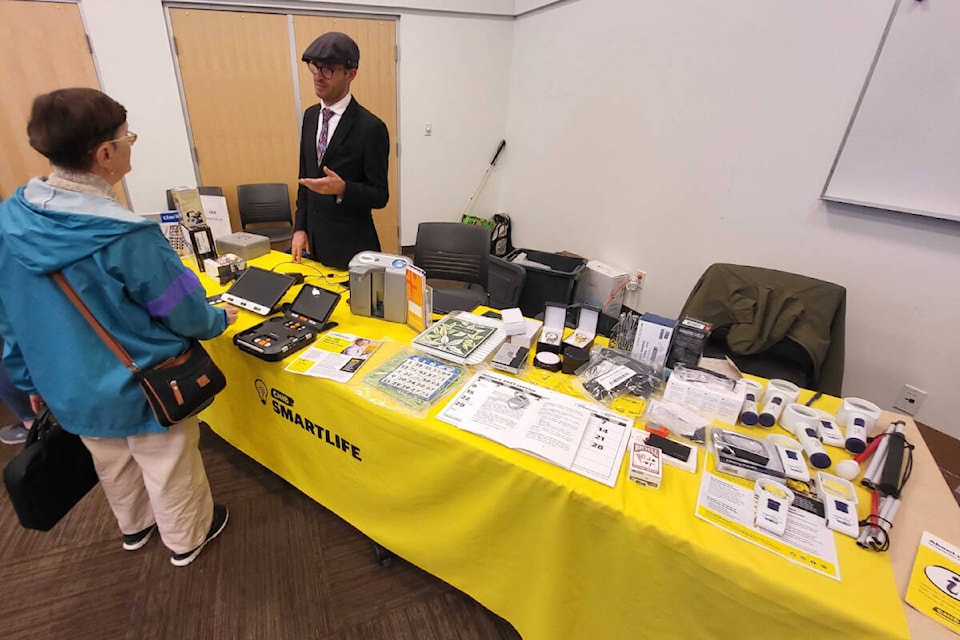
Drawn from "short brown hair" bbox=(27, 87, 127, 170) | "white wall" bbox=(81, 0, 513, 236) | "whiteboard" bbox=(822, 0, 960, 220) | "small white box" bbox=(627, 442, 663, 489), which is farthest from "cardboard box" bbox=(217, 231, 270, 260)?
"whiteboard" bbox=(822, 0, 960, 220)

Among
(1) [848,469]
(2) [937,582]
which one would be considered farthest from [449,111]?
(2) [937,582]

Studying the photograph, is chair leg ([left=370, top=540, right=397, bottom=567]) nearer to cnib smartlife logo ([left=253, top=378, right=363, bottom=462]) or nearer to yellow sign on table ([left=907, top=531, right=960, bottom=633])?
cnib smartlife logo ([left=253, top=378, right=363, bottom=462])

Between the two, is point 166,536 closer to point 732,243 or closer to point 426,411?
point 426,411

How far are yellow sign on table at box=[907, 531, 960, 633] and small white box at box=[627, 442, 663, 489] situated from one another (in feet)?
1.47

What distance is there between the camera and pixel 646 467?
981 mm

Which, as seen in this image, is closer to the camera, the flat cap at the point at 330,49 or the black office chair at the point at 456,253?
the flat cap at the point at 330,49

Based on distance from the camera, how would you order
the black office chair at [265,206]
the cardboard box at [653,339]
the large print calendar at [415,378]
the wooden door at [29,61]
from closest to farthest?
the large print calendar at [415,378] → the cardboard box at [653,339] → the wooden door at [29,61] → the black office chair at [265,206]

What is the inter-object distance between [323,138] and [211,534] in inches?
68.1

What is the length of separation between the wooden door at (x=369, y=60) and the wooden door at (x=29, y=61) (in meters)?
1.45

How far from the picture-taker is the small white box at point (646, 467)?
96 centimetres

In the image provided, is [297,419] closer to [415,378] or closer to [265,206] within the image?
[415,378]

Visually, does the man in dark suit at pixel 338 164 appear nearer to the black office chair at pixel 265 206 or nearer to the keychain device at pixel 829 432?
the black office chair at pixel 265 206

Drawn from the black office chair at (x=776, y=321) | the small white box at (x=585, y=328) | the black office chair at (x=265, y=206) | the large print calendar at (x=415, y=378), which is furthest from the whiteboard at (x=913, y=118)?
the black office chair at (x=265, y=206)

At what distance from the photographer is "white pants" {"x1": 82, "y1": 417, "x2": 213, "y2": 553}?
1292 mm
